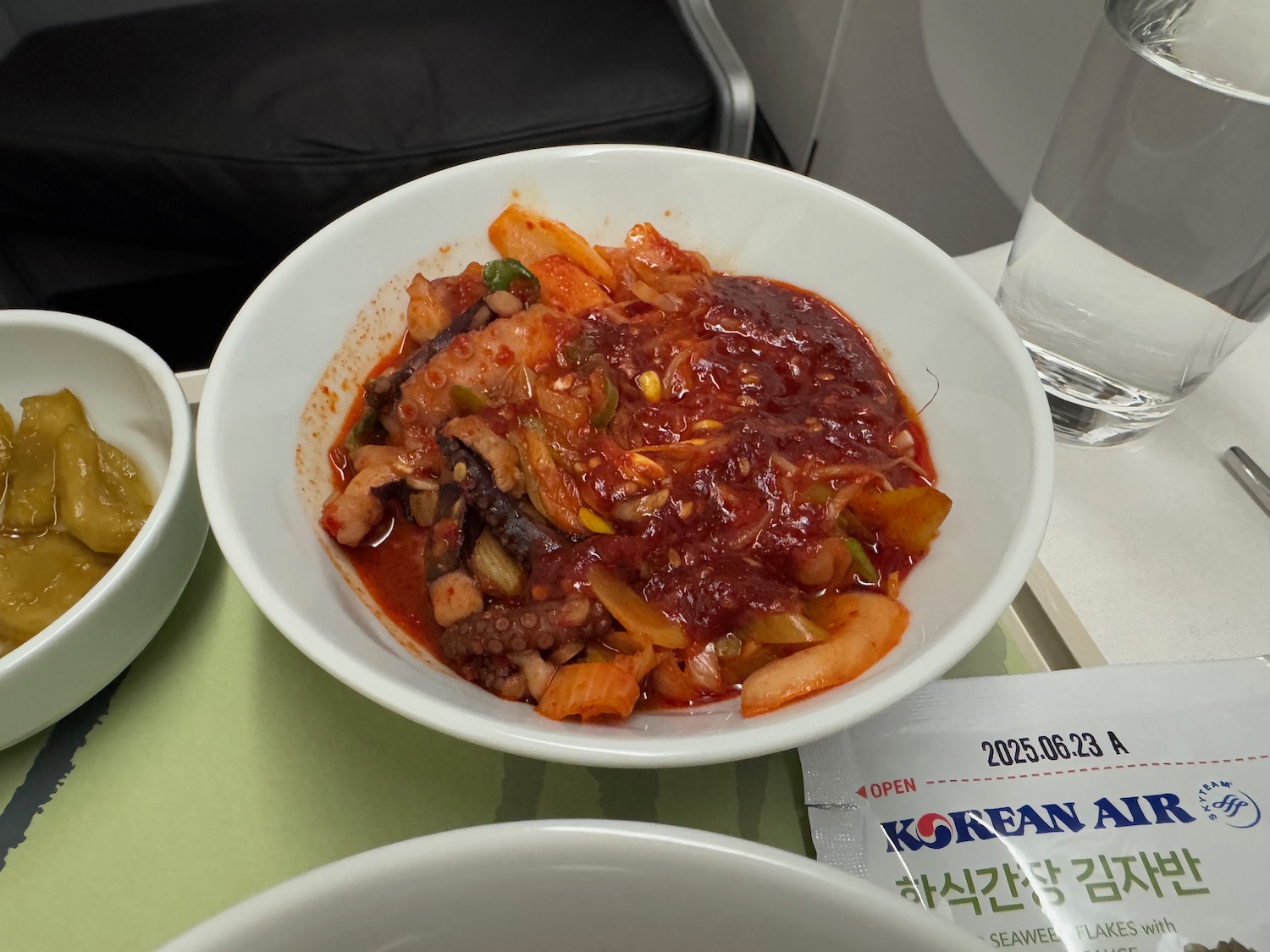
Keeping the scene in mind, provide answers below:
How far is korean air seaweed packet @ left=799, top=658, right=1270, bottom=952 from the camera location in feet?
3.32

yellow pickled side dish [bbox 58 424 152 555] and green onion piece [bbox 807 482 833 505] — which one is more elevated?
green onion piece [bbox 807 482 833 505]

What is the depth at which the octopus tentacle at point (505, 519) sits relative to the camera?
1235 millimetres

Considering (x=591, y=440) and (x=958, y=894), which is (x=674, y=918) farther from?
(x=591, y=440)

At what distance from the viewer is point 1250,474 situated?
5.21ft

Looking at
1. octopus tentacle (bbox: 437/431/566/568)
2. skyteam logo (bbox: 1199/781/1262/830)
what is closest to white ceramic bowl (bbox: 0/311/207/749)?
octopus tentacle (bbox: 437/431/566/568)

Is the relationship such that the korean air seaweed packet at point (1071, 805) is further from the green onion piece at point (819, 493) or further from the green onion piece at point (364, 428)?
the green onion piece at point (364, 428)

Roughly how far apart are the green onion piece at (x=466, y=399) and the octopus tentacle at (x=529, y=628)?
1.29ft

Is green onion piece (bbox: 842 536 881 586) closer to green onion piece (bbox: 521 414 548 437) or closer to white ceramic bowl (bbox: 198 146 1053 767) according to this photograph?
white ceramic bowl (bbox: 198 146 1053 767)

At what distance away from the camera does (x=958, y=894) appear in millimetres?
1022

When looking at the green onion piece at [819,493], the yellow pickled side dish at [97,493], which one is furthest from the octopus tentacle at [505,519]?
the yellow pickled side dish at [97,493]

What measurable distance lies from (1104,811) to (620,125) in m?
2.61

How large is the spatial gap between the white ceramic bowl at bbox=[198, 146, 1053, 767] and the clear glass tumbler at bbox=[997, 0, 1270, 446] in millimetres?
360

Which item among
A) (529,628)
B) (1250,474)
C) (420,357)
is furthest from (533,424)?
(1250,474)

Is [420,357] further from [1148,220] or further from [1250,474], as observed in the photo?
[1250,474]
